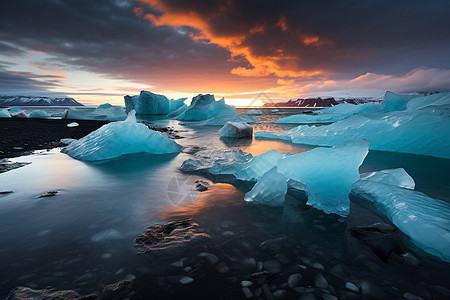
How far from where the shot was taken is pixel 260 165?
3.73m

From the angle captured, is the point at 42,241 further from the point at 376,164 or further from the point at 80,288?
the point at 376,164

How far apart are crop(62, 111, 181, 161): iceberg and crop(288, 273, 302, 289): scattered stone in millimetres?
5398

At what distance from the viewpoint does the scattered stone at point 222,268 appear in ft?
4.99

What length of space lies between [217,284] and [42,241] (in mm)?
1684

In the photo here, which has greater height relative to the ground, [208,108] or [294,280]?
[208,108]

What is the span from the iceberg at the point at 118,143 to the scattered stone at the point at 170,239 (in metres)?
4.18

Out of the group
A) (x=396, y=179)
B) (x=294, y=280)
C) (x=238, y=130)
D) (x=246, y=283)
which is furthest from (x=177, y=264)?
(x=238, y=130)

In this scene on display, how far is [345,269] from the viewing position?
154cm

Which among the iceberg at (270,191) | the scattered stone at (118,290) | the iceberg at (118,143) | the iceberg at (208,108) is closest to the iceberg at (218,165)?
the iceberg at (270,191)

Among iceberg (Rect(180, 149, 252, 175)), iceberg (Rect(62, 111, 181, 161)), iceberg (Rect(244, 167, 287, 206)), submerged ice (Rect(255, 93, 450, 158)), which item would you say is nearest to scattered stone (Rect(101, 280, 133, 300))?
iceberg (Rect(244, 167, 287, 206))

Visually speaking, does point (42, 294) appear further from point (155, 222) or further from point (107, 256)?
point (155, 222)

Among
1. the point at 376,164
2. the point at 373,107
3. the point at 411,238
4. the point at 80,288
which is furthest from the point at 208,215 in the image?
the point at 373,107

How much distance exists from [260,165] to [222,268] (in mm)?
2365

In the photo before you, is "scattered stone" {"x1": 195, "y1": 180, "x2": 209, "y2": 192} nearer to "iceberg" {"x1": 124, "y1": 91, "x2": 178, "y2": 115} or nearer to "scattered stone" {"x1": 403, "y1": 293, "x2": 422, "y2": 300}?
"scattered stone" {"x1": 403, "y1": 293, "x2": 422, "y2": 300}
